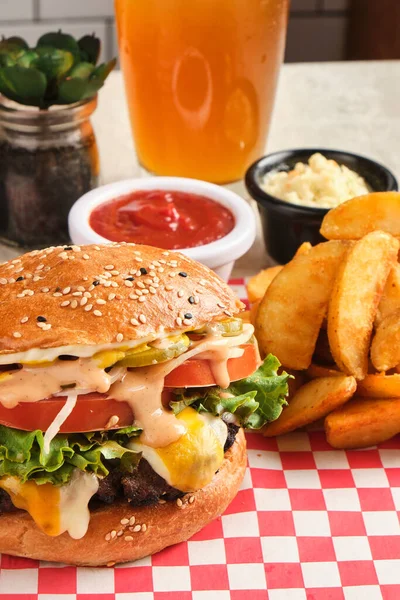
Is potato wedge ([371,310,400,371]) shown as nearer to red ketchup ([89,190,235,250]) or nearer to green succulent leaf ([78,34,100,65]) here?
red ketchup ([89,190,235,250])

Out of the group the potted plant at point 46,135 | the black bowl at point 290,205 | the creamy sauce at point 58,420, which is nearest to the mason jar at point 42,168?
the potted plant at point 46,135

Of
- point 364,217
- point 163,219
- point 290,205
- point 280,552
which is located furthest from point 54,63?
point 280,552

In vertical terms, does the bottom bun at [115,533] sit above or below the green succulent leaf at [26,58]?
below

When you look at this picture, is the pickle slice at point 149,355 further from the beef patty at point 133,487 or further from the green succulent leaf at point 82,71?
the green succulent leaf at point 82,71

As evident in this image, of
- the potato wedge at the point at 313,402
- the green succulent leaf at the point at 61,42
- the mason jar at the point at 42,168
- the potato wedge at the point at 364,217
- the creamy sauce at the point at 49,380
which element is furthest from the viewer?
the green succulent leaf at the point at 61,42

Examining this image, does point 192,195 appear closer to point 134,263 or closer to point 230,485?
point 134,263

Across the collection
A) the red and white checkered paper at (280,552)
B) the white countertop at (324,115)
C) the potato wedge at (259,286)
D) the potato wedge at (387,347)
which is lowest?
the white countertop at (324,115)

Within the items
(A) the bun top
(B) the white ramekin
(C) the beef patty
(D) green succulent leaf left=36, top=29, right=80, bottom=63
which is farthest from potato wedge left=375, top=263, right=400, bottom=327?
(D) green succulent leaf left=36, top=29, right=80, bottom=63
